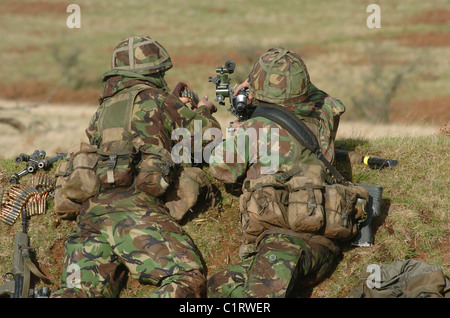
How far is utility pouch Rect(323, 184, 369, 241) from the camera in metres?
6.48

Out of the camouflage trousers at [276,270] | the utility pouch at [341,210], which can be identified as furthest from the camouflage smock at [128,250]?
the utility pouch at [341,210]

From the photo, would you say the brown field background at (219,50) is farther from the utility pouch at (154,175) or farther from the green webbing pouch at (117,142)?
the utility pouch at (154,175)

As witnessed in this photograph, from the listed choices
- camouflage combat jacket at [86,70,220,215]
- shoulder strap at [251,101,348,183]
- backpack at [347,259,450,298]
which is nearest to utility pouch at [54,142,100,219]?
camouflage combat jacket at [86,70,220,215]

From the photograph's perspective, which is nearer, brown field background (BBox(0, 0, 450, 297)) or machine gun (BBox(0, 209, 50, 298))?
machine gun (BBox(0, 209, 50, 298))

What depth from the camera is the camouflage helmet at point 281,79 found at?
699cm

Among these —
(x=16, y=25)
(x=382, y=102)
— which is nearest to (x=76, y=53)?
(x=16, y=25)

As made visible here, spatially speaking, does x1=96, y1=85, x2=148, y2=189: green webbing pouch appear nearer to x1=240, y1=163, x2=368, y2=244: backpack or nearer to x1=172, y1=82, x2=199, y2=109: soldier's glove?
x1=172, y1=82, x2=199, y2=109: soldier's glove

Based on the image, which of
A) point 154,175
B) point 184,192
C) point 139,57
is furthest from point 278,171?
point 139,57

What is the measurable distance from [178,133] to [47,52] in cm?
5115

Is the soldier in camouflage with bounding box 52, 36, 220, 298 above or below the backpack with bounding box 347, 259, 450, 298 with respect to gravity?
above

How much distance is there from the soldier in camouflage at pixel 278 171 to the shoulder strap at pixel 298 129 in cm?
6

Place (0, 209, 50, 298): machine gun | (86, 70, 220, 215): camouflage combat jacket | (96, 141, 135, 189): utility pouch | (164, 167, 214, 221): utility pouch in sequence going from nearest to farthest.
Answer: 1. (0, 209, 50, 298): machine gun
2. (96, 141, 135, 189): utility pouch
3. (164, 167, 214, 221): utility pouch
4. (86, 70, 220, 215): camouflage combat jacket

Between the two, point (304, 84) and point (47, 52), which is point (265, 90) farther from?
point (47, 52)

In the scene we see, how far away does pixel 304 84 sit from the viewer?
706cm
